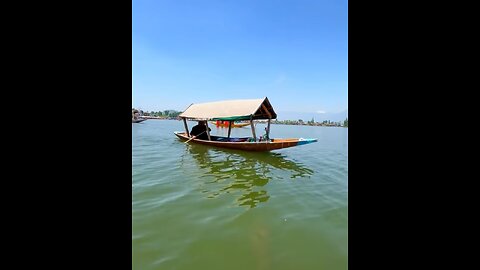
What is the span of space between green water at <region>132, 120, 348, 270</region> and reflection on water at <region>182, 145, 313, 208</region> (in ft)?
0.11

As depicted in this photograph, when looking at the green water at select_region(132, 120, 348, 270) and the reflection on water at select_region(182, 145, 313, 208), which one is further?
the reflection on water at select_region(182, 145, 313, 208)

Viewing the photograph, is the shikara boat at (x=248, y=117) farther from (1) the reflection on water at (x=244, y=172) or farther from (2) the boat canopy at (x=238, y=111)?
(1) the reflection on water at (x=244, y=172)

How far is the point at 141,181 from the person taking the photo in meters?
7.79

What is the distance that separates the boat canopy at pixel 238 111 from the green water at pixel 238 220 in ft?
16.5

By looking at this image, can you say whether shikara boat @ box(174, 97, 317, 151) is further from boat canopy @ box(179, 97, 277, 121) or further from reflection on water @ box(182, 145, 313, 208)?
reflection on water @ box(182, 145, 313, 208)

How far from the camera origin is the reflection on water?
6910mm

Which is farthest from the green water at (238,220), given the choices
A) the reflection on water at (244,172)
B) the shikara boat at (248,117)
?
the shikara boat at (248,117)

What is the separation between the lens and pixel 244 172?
31.4ft

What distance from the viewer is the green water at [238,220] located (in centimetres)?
365

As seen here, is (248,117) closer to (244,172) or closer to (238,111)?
(238,111)

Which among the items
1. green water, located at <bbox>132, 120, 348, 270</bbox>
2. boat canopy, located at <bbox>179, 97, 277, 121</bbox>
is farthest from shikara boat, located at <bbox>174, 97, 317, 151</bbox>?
green water, located at <bbox>132, 120, 348, 270</bbox>
